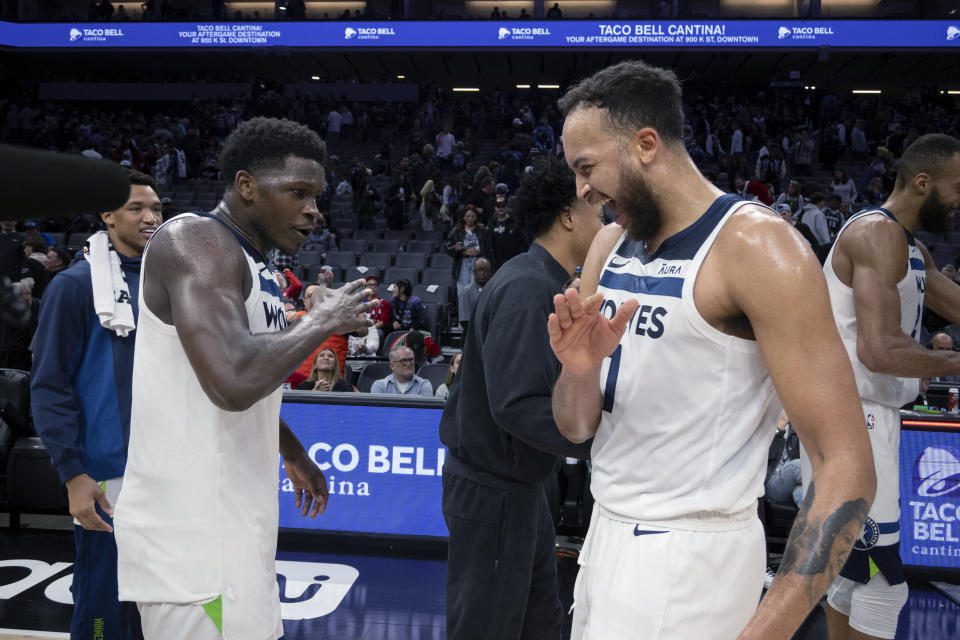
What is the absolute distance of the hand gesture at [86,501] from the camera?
2.79 metres

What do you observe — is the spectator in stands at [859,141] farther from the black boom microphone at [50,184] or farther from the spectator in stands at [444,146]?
the black boom microphone at [50,184]

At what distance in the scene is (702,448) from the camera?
5.41 ft

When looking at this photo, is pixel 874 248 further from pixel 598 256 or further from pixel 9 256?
pixel 9 256

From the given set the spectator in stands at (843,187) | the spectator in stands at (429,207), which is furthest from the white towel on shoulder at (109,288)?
the spectator in stands at (843,187)

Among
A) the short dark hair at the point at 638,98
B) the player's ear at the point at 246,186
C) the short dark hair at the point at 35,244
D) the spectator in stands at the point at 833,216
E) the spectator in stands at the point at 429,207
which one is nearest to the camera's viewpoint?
the short dark hair at the point at 638,98

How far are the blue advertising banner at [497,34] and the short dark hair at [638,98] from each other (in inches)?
812

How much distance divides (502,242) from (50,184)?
794 centimetres

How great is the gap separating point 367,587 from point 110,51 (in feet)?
77.5

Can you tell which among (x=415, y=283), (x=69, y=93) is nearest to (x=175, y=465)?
(x=415, y=283)

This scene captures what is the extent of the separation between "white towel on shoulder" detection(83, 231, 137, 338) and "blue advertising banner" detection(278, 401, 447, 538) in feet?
8.19

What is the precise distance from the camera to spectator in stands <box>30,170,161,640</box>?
113 inches

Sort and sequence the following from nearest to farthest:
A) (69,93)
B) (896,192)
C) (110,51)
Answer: (896,192) → (110,51) → (69,93)

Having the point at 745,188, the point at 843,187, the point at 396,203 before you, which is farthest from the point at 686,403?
the point at 843,187

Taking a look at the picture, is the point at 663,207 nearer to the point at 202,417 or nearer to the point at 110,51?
the point at 202,417
